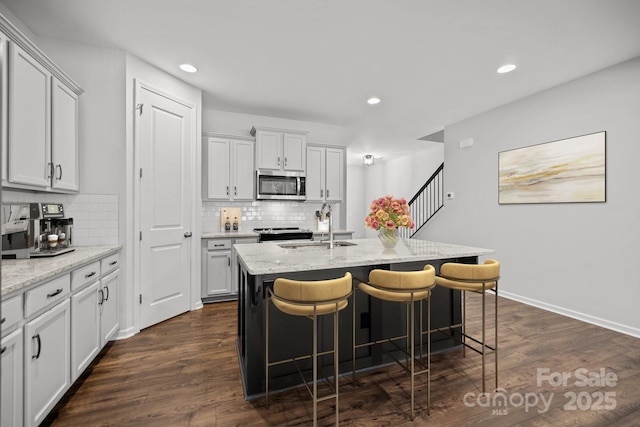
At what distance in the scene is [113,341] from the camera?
2998 mm

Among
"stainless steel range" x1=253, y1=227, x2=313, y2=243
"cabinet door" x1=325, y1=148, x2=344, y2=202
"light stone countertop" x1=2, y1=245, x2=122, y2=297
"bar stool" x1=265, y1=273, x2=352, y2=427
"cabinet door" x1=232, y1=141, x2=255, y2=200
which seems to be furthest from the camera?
"cabinet door" x1=325, y1=148, x2=344, y2=202

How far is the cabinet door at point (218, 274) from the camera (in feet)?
13.4

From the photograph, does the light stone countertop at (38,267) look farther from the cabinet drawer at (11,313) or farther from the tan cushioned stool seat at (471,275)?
the tan cushioned stool seat at (471,275)

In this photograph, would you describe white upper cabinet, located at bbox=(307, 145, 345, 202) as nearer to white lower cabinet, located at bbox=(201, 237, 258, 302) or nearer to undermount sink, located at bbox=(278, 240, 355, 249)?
white lower cabinet, located at bbox=(201, 237, 258, 302)

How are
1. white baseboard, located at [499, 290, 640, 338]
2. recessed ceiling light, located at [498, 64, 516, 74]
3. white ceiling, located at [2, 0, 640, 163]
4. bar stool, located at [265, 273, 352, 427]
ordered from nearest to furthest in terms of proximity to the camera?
1. bar stool, located at [265, 273, 352, 427]
2. white ceiling, located at [2, 0, 640, 163]
3. white baseboard, located at [499, 290, 640, 338]
4. recessed ceiling light, located at [498, 64, 516, 74]

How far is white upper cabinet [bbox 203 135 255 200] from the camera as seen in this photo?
177 inches

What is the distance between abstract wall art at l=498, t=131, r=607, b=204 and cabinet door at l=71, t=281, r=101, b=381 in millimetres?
4712

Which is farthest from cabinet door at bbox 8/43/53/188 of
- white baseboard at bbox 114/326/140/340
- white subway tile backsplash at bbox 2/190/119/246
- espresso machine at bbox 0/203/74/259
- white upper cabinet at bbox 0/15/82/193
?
white baseboard at bbox 114/326/140/340

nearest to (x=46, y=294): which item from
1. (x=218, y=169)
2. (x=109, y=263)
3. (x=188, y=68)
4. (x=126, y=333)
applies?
(x=109, y=263)

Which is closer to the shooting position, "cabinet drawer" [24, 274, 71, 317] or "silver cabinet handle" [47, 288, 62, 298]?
"cabinet drawer" [24, 274, 71, 317]

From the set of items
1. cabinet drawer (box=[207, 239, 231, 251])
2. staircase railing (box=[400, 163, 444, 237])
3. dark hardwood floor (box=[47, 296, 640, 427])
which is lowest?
dark hardwood floor (box=[47, 296, 640, 427])

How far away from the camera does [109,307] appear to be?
2.79 meters

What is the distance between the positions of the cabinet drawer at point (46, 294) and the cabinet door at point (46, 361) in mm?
56

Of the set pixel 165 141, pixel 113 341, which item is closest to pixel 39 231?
pixel 113 341
